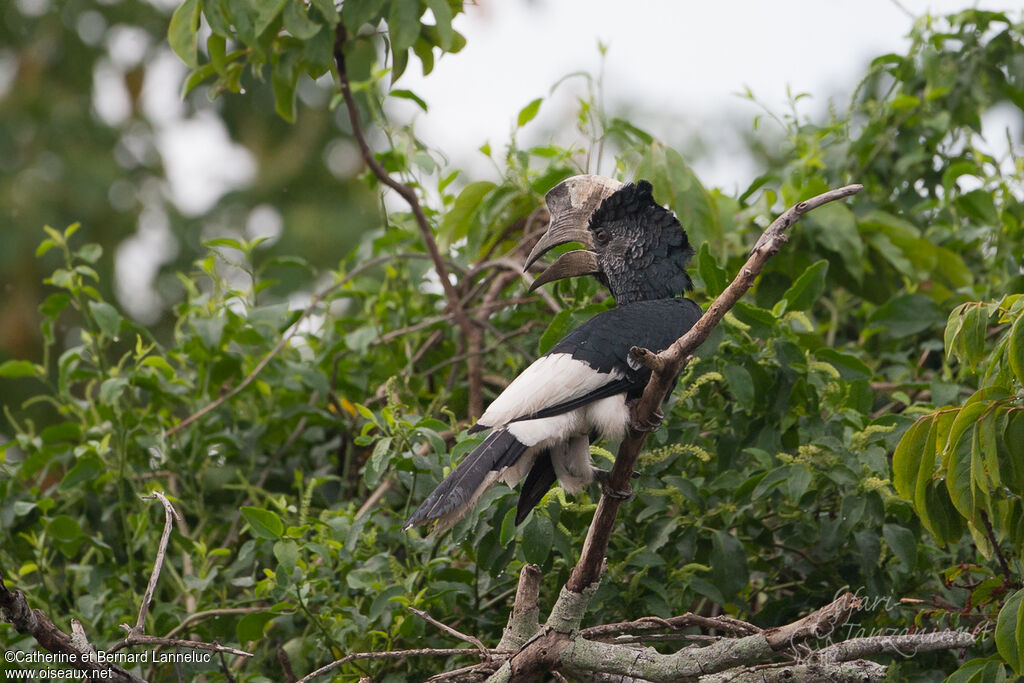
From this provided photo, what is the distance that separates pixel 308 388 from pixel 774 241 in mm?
2207

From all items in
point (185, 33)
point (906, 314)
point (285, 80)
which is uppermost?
point (185, 33)

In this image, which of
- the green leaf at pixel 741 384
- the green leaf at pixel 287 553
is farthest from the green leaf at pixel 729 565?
the green leaf at pixel 287 553

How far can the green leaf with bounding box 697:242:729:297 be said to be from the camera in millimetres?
2766

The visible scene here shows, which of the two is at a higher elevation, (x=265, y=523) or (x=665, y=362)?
(x=665, y=362)

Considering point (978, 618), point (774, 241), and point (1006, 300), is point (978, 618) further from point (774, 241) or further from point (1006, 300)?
point (774, 241)

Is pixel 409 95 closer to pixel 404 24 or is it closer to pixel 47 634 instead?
pixel 404 24

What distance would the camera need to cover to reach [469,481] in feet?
6.68

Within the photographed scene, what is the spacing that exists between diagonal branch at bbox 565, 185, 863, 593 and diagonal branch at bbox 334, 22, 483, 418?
1056 mm

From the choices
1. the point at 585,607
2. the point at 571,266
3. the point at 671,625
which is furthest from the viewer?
the point at 571,266

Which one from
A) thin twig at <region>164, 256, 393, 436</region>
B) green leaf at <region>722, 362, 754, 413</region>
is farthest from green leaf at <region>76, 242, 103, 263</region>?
green leaf at <region>722, 362, 754, 413</region>

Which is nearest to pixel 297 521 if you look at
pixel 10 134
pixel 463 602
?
pixel 463 602

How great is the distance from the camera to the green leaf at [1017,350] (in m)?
1.91

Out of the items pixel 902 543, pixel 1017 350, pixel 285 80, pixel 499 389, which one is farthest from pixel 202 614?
pixel 1017 350

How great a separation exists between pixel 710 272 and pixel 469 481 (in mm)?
1066
